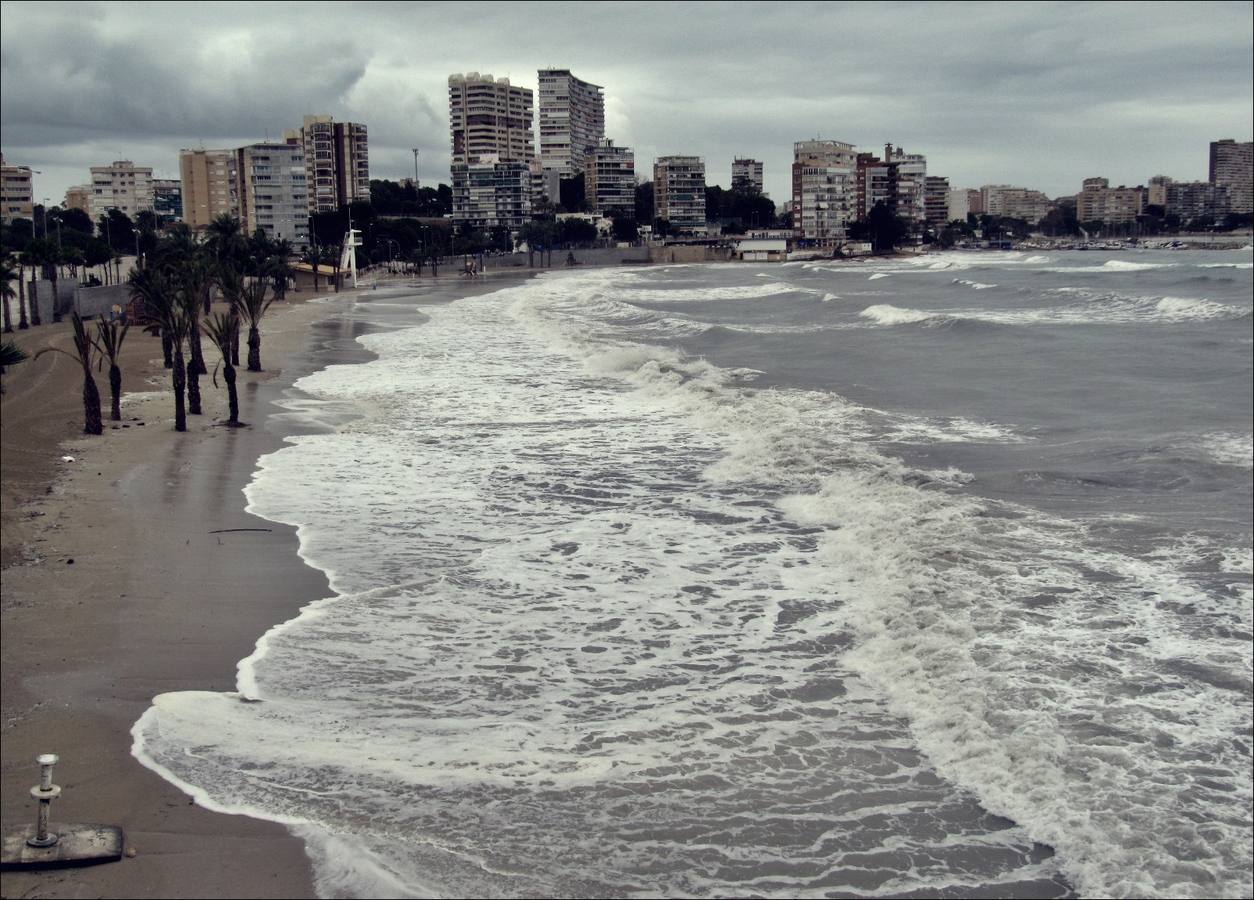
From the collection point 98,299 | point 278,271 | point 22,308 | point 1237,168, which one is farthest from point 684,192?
point 1237,168

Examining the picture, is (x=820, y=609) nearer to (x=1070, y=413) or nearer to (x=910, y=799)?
(x=910, y=799)

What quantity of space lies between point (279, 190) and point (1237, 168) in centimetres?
11412

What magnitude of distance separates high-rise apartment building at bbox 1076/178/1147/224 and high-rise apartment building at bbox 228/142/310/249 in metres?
89.0

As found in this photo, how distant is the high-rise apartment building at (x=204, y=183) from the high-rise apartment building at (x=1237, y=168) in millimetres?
140926

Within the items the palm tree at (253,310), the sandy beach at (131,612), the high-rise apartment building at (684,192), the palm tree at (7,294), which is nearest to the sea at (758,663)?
the sandy beach at (131,612)

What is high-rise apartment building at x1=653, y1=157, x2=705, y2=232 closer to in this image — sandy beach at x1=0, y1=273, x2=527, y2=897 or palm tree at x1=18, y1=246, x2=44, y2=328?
A: palm tree at x1=18, y1=246, x2=44, y2=328

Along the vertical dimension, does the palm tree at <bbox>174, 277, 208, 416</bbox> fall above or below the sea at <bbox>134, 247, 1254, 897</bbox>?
above

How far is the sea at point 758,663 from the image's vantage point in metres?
5.90

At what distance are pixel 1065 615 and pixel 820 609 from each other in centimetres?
196

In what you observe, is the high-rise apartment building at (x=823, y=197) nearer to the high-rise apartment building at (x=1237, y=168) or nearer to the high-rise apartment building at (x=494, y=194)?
the high-rise apartment building at (x=494, y=194)

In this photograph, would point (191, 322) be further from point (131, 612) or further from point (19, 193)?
point (19, 193)

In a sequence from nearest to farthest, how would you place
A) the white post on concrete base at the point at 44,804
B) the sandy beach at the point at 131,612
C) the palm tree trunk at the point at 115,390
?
the white post on concrete base at the point at 44,804
the sandy beach at the point at 131,612
the palm tree trunk at the point at 115,390

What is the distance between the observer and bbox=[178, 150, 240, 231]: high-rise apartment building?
146500 millimetres

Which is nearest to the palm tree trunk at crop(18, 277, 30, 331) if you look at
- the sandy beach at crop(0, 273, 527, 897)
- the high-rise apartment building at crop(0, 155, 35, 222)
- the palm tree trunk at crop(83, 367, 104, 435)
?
the sandy beach at crop(0, 273, 527, 897)
